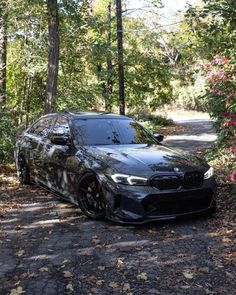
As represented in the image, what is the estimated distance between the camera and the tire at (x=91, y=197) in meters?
6.79

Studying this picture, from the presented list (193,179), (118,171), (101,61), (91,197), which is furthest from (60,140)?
(101,61)

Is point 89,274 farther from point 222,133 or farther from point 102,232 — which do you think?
point 222,133

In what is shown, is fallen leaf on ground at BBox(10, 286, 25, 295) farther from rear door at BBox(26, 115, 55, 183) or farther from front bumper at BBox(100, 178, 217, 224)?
rear door at BBox(26, 115, 55, 183)

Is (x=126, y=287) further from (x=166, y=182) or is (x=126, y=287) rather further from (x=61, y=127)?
(x=61, y=127)

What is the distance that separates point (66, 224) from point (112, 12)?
917 inches

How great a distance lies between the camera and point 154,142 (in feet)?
27.0

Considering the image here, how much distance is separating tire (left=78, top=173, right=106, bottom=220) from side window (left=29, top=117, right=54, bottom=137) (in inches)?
85.8

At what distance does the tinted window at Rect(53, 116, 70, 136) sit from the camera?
806 cm

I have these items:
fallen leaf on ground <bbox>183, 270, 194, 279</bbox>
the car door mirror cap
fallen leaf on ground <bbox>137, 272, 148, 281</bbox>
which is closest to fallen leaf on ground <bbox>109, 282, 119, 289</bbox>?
fallen leaf on ground <bbox>137, 272, 148, 281</bbox>

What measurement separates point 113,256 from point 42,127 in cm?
461

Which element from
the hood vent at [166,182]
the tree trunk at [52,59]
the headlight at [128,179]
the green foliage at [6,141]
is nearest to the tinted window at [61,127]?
the headlight at [128,179]

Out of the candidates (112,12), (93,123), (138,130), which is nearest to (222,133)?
(138,130)

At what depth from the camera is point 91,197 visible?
23.0 feet

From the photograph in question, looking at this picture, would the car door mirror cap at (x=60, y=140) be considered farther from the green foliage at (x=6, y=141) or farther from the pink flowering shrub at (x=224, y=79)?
the green foliage at (x=6, y=141)
